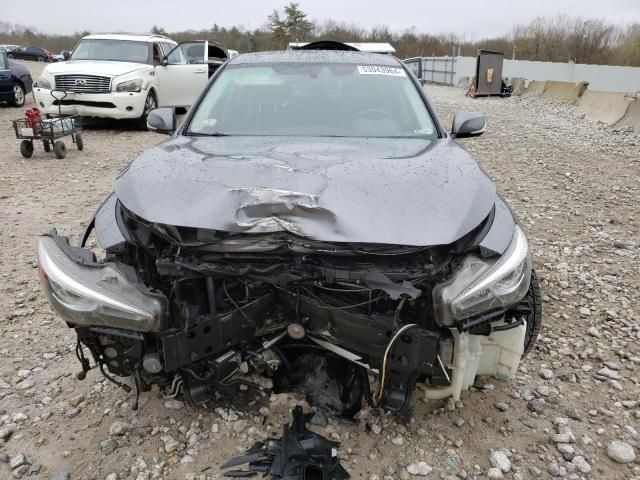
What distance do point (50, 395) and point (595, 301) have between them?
354 cm

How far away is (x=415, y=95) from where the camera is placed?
145 inches

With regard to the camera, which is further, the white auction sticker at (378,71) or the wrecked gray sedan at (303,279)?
the white auction sticker at (378,71)

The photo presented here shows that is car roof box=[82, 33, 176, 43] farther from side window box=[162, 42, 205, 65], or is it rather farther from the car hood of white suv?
the car hood of white suv

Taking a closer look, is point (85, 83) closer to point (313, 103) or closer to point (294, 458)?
point (313, 103)

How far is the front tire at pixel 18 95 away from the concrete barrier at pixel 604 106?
1387 cm

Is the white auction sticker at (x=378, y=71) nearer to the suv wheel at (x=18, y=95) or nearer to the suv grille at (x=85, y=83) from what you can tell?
the suv grille at (x=85, y=83)

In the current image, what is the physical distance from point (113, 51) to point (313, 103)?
853 centimetres

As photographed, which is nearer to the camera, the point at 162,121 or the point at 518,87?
the point at 162,121

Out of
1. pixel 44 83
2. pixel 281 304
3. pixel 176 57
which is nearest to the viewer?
pixel 281 304

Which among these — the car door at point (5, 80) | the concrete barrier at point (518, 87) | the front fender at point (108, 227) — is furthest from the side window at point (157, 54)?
the concrete barrier at point (518, 87)

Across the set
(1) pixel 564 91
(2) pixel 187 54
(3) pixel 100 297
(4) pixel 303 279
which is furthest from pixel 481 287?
(1) pixel 564 91

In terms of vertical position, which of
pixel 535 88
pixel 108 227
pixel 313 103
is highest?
pixel 313 103

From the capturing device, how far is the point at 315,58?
3.91 meters

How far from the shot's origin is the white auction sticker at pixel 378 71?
3783 millimetres
